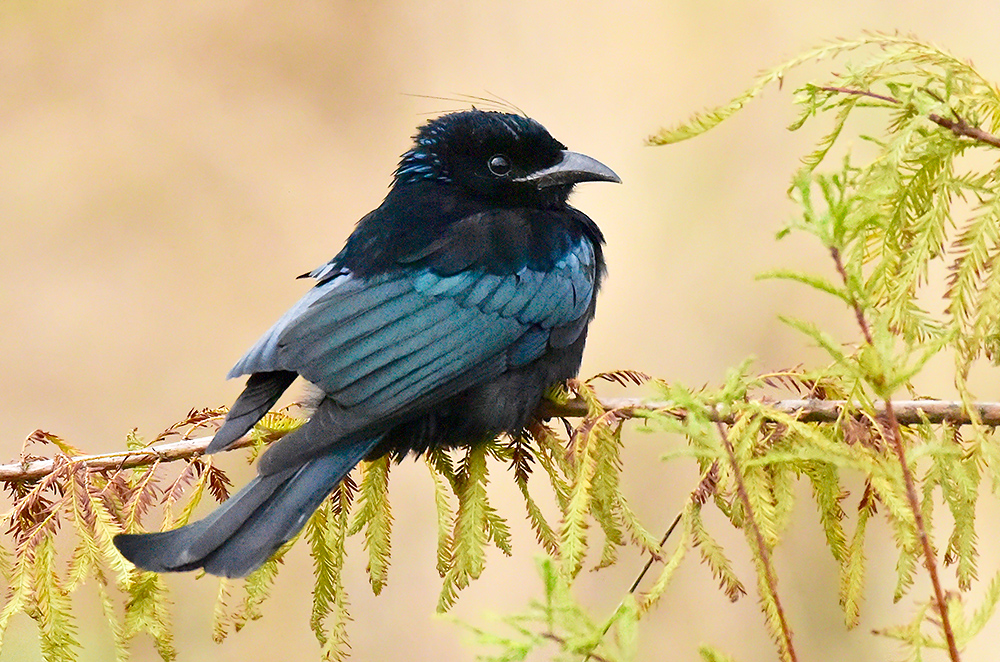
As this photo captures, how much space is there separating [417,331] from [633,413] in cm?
91

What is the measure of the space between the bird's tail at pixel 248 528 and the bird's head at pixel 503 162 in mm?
1477

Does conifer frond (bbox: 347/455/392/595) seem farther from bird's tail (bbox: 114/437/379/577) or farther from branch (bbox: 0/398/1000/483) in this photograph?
branch (bbox: 0/398/1000/483)

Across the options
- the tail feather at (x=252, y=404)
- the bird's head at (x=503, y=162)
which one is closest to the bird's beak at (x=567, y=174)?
the bird's head at (x=503, y=162)

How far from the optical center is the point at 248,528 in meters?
2.80

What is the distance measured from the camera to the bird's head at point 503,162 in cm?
413

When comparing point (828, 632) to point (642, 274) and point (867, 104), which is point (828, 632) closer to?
point (642, 274)

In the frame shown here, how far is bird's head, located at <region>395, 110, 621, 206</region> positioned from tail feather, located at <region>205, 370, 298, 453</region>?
1.34 meters

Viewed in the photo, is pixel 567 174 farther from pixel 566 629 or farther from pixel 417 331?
pixel 566 629

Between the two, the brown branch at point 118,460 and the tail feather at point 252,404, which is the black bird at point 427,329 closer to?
the tail feather at point 252,404

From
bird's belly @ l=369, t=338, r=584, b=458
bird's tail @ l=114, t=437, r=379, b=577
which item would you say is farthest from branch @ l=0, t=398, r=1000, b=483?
bird's tail @ l=114, t=437, r=379, b=577

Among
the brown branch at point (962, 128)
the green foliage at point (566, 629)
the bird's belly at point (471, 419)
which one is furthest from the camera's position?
the bird's belly at point (471, 419)

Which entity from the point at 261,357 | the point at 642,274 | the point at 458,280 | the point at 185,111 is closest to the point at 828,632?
the point at 642,274

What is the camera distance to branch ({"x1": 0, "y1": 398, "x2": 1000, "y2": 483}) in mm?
2559

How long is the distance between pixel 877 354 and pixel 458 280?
6.88 feet
